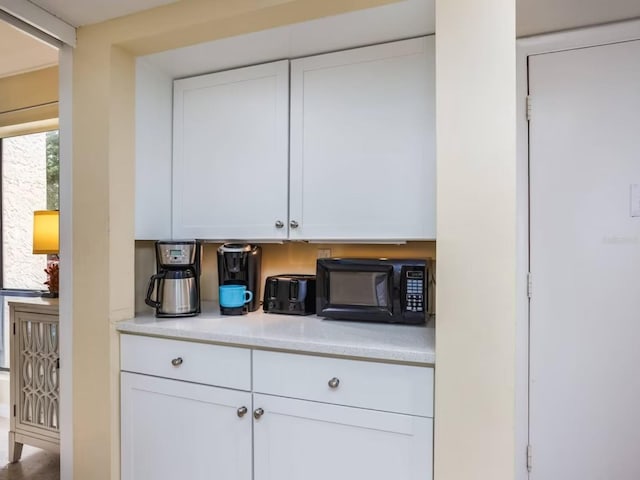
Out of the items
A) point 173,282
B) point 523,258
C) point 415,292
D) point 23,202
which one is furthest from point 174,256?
point 23,202

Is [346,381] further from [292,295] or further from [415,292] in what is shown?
[292,295]

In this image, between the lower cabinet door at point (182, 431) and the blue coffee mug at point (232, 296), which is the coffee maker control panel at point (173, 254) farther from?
the lower cabinet door at point (182, 431)

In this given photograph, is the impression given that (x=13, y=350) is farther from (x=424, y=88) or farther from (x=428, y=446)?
(x=424, y=88)

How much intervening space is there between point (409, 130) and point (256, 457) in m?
1.39

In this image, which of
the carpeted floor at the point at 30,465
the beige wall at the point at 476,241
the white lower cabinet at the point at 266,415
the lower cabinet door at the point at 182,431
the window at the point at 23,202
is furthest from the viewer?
the window at the point at 23,202

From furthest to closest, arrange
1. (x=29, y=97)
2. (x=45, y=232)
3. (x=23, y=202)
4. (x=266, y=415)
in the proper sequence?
(x=23, y=202), (x=29, y=97), (x=45, y=232), (x=266, y=415)

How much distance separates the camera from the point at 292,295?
186 centimetres

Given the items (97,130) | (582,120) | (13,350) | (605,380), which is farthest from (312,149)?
(13,350)

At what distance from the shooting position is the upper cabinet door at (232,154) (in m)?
1.81

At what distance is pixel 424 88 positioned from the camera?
1.58 m

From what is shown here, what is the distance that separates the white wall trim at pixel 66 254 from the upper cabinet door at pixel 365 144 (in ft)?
3.25

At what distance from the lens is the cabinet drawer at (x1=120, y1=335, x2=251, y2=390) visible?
58.8 inches

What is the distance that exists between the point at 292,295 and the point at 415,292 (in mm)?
579

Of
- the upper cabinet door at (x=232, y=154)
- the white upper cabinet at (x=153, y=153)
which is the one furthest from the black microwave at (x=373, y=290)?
the white upper cabinet at (x=153, y=153)
